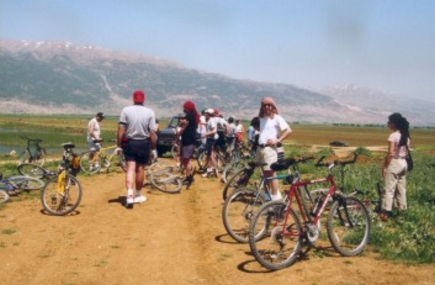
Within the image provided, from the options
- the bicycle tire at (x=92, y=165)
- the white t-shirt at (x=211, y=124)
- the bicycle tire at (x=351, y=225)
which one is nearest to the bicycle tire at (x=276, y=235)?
the bicycle tire at (x=351, y=225)

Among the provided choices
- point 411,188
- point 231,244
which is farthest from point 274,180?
point 411,188

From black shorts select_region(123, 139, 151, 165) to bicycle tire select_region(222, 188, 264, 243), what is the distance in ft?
11.2

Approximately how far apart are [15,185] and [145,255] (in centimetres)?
683

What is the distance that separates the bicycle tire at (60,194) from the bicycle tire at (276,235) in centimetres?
519

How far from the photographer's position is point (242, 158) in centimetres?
1509

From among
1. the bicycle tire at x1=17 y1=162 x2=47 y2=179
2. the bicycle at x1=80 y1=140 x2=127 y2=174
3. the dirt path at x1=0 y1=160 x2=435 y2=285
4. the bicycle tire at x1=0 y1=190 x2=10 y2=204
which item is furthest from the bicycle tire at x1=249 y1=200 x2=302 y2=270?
the bicycle at x1=80 y1=140 x2=127 y2=174

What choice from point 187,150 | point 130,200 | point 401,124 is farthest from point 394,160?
point 130,200

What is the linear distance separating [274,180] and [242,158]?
5966 millimetres

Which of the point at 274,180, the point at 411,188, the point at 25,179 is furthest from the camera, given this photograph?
the point at 411,188

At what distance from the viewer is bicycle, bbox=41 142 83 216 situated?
10719 mm

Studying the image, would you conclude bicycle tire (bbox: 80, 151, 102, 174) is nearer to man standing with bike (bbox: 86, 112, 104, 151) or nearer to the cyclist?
the cyclist

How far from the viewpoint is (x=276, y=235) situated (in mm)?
7520

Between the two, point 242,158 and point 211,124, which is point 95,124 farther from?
point 242,158

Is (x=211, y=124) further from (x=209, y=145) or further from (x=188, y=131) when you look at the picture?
(x=188, y=131)
